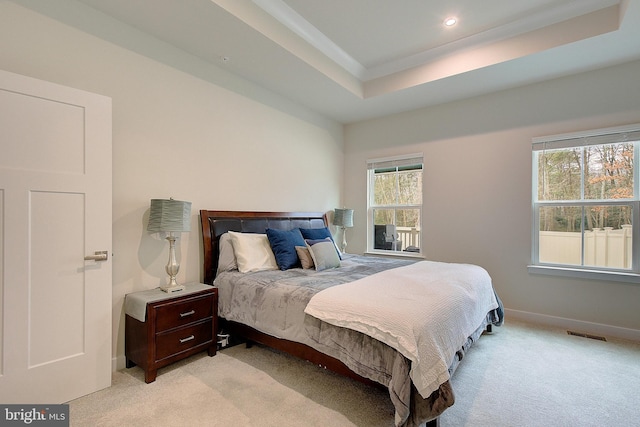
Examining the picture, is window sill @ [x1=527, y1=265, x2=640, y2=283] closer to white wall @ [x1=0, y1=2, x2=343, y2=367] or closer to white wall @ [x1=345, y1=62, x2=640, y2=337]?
white wall @ [x1=345, y1=62, x2=640, y2=337]

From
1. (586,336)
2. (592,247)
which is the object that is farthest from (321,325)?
(592,247)

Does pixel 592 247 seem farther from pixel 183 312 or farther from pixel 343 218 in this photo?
pixel 183 312

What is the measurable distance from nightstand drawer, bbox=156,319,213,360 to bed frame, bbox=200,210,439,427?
0.94 feet

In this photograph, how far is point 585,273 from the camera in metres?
3.24

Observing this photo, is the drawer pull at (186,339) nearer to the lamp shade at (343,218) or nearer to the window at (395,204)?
the lamp shade at (343,218)

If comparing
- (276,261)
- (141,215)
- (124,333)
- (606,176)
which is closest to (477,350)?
(276,261)

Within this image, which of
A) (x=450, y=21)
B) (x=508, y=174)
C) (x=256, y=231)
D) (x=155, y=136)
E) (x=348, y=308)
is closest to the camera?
(x=348, y=308)

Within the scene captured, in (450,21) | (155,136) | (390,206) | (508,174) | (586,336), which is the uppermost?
(450,21)

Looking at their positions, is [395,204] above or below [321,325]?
above

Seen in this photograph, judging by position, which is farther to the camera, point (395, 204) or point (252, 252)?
point (395, 204)

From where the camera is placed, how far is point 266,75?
11.2ft

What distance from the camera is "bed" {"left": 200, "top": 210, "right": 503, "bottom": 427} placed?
1570mm

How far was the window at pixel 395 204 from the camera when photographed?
4523 millimetres

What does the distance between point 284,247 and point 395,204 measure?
7.56 feet
